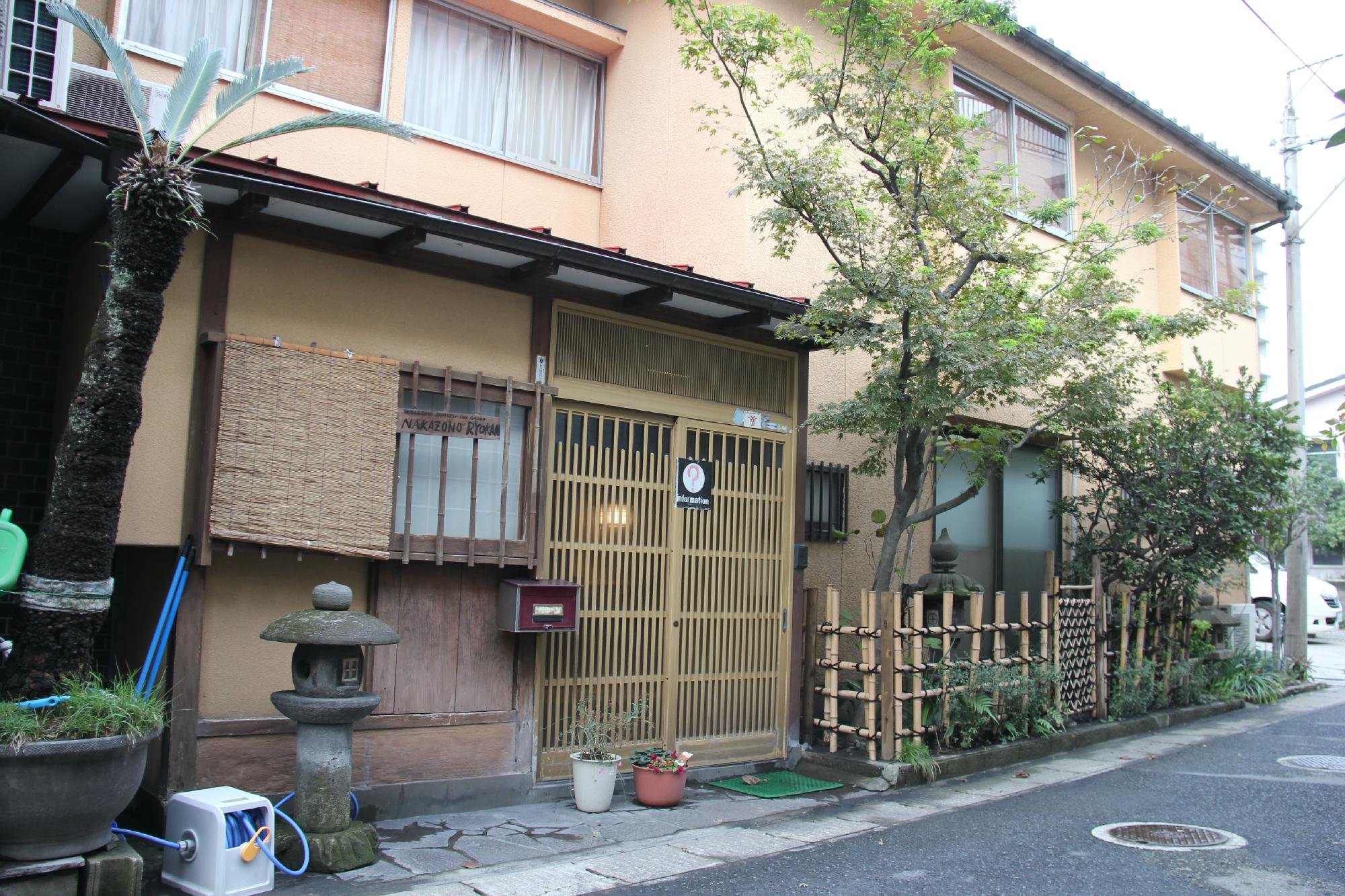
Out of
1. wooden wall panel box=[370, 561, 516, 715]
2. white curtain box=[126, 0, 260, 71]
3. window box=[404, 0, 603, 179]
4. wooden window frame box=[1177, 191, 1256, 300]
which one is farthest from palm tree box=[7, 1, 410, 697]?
wooden window frame box=[1177, 191, 1256, 300]

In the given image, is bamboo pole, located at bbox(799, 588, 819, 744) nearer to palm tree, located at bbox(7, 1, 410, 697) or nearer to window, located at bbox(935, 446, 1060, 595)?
window, located at bbox(935, 446, 1060, 595)

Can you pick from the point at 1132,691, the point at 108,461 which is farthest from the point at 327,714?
the point at 1132,691

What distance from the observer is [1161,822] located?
713 centimetres

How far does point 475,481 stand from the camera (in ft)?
23.2

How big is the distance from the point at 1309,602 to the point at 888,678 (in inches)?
798

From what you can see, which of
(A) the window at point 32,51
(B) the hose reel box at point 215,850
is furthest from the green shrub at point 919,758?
(A) the window at point 32,51

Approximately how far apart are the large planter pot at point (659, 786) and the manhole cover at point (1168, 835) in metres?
2.96

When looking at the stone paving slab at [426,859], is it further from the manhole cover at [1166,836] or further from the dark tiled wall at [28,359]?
the manhole cover at [1166,836]

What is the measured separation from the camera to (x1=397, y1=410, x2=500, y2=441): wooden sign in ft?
22.3

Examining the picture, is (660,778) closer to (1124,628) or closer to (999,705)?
(999,705)

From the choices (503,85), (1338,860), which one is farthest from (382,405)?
(1338,860)

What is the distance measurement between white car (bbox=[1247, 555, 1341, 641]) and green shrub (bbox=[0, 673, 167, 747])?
20.6 metres

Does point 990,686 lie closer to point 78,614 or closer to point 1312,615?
point 78,614

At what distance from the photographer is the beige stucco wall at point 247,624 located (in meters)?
6.09
